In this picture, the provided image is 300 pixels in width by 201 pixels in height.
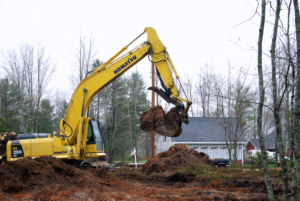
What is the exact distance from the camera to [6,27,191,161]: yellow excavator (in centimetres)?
1259

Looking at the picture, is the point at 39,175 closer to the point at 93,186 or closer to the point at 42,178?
the point at 42,178

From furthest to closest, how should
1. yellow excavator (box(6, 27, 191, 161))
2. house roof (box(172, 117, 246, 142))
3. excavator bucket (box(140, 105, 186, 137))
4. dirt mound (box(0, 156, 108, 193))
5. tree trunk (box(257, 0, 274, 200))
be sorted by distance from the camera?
house roof (box(172, 117, 246, 142)) < yellow excavator (box(6, 27, 191, 161)) < excavator bucket (box(140, 105, 186, 137)) < dirt mound (box(0, 156, 108, 193)) < tree trunk (box(257, 0, 274, 200))

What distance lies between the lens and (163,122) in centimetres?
1245

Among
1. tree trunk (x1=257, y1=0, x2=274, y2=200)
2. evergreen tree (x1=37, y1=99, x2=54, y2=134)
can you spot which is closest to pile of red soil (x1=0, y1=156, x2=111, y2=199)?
tree trunk (x1=257, y1=0, x2=274, y2=200)

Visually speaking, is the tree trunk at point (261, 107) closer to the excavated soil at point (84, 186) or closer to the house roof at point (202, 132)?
the excavated soil at point (84, 186)

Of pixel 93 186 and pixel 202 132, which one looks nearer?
pixel 93 186

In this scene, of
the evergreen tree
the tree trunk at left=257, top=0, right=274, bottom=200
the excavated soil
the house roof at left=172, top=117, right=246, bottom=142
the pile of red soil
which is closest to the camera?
the tree trunk at left=257, top=0, right=274, bottom=200

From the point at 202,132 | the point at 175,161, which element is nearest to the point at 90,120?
the point at 175,161

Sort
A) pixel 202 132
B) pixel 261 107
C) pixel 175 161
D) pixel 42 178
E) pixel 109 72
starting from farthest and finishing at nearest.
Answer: pixel 202 132, pixel 175 161, pixel 109 72, pixel 42 178, pixel 261 107

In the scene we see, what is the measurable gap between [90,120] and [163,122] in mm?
3137

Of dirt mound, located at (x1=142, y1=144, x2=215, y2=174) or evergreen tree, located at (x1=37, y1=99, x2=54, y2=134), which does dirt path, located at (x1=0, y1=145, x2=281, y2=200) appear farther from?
evergreen tree, located at (x1=37, y1=99, x2=54, y2=134)

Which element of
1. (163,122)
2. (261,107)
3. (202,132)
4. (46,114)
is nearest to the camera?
(261,107)

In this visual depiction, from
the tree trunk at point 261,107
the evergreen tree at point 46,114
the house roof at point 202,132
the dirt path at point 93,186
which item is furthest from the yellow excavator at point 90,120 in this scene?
the evergreen tree at point 46,114

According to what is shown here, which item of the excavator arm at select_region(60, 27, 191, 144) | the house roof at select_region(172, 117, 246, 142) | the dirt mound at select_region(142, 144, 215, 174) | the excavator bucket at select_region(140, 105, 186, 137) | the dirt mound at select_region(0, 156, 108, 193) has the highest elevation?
the excavator arm at select_region(60, 27, 191, 144)
